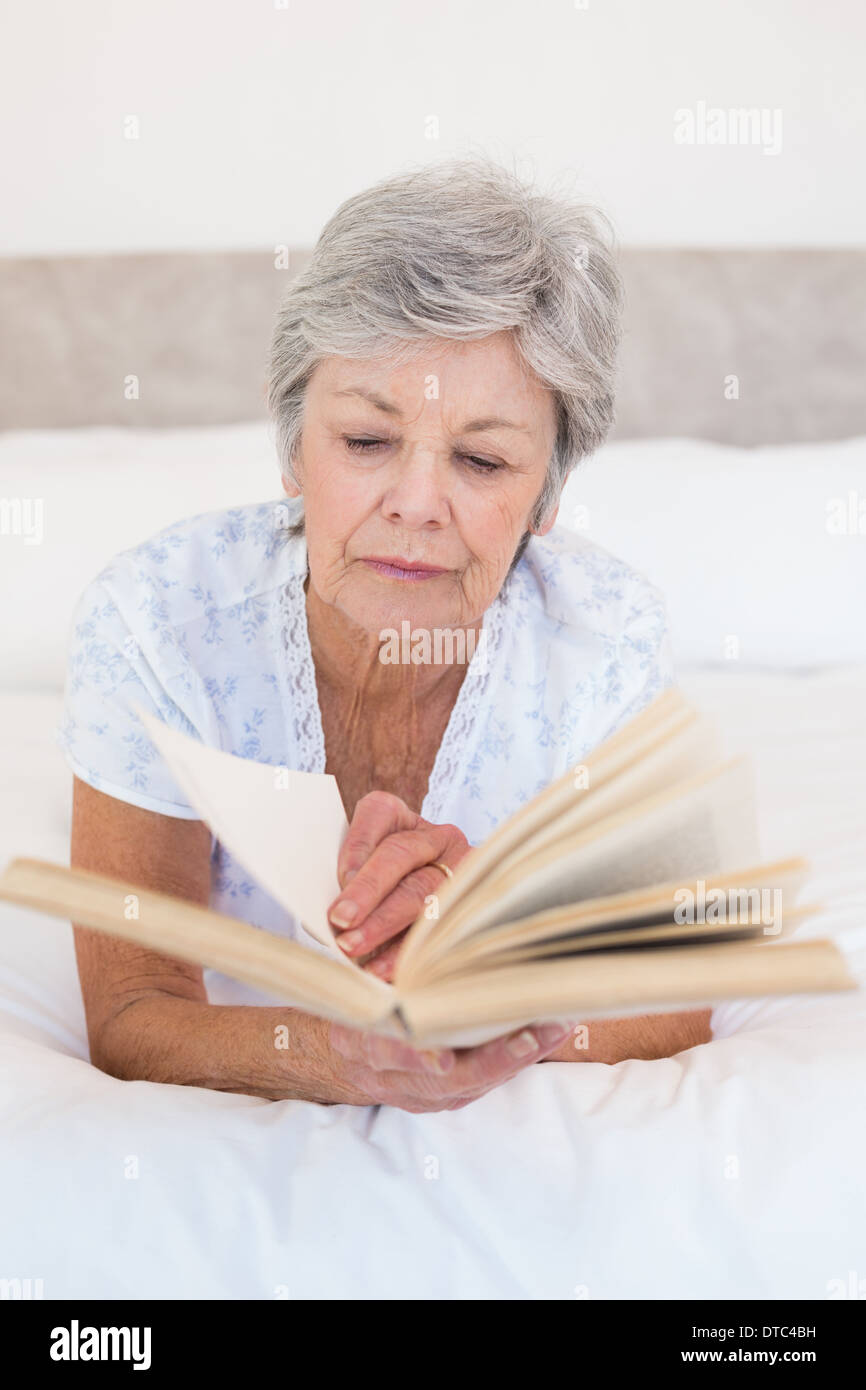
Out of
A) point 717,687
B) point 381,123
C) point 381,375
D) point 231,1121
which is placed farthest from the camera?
point 381,123

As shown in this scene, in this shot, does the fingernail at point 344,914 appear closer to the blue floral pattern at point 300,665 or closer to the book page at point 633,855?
the book page at point 633,855

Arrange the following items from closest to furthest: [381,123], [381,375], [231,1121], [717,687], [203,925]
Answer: [203,925]
[231,1121]
[381,375]
[717,687]
[381,123]

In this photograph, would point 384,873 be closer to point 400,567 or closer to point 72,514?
point 400,567

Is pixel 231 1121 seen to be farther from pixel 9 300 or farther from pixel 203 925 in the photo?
pixel 9 300

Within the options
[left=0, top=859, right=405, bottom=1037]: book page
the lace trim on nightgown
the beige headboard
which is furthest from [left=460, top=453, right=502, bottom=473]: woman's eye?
the beige headboard

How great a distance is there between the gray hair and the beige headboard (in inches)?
51.6

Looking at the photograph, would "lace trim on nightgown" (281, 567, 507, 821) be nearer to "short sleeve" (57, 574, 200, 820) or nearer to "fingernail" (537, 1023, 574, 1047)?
"short sleeve" (57, 574, 200, 820)

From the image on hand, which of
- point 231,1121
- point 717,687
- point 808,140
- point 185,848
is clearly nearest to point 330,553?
point 185,848

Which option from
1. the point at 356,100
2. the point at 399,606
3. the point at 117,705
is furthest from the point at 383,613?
the point at 356,100

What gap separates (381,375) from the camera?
962 mm

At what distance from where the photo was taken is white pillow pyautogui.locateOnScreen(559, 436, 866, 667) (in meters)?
1.92

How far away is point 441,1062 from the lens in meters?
0.60

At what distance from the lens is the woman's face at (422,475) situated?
3.14ft

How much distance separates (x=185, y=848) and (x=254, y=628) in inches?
8.9
